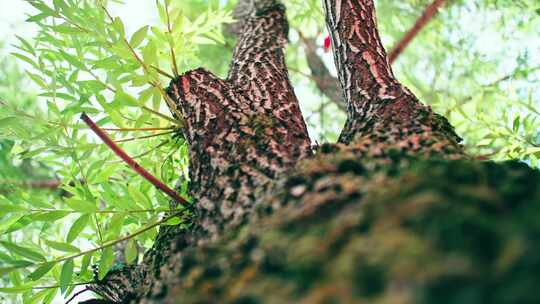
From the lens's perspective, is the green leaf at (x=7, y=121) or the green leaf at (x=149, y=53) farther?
the green leaf at (x=7, y=121)

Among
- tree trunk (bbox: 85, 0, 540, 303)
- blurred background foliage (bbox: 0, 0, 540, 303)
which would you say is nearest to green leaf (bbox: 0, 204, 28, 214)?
blurred background foliage (bbox: 0, 0, 540, 303)

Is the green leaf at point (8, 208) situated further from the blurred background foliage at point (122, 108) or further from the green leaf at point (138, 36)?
the green leaf at point (138, 36)

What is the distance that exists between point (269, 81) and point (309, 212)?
1083 mm

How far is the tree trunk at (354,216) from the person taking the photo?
0.48 m

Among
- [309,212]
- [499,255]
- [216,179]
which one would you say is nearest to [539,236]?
[499,255]

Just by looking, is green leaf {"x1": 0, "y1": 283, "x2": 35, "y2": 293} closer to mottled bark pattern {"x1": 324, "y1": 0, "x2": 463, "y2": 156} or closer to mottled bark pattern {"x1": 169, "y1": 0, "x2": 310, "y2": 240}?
mottled bark pattern {"x1": 169, "y1": 0, "x2": 310, "y2": 240}

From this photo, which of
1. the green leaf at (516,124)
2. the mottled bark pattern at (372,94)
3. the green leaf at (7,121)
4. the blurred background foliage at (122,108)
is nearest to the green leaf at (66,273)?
the blurred background foliage at (122,108)

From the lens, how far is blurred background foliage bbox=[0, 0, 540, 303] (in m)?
1.40

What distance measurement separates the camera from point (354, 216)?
0.59m

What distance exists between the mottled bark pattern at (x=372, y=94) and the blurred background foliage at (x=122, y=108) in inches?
22.4

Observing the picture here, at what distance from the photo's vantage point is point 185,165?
1.94 m

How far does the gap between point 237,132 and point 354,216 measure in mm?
692

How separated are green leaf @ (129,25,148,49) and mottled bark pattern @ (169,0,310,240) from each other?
18 cm

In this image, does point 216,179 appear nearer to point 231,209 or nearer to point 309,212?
point 231,209
